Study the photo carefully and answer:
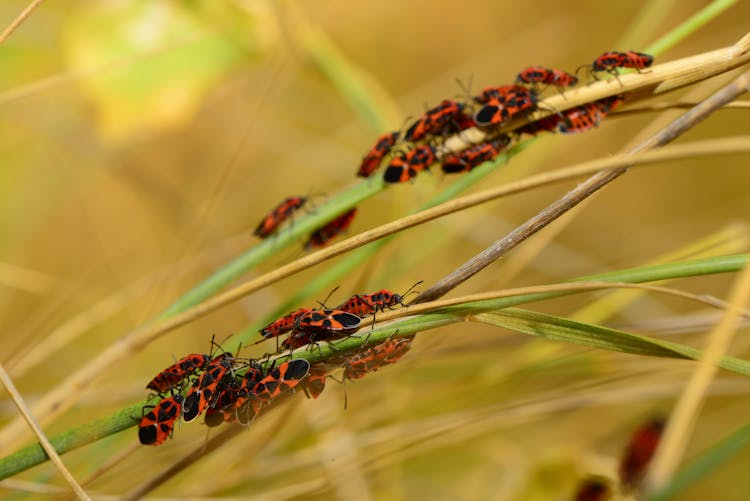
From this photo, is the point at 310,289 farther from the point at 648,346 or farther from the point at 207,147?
the point at 207,147

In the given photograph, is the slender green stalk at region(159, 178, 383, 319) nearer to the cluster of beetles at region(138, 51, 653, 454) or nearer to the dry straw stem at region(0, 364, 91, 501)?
the cluster of beetles at region(138, 51, 653, 454)

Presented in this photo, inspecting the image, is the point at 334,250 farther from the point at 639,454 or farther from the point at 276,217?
the point at 639,454

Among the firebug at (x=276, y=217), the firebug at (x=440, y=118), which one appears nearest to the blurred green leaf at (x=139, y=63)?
the firebug at (x=276, y=217)

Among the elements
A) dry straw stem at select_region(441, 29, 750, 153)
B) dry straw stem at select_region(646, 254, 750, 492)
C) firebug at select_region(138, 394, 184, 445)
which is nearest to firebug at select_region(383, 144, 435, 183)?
dry straw stem at select_region(441, 29, 750, 153)

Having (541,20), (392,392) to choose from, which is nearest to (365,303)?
(392,392)

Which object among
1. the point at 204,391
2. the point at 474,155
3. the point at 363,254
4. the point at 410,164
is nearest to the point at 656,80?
the point at 474,155
